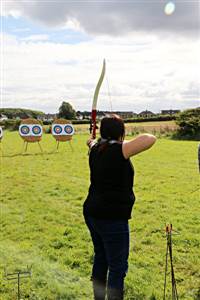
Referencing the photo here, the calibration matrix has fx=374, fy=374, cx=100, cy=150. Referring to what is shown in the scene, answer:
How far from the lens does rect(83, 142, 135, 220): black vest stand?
2.10 m

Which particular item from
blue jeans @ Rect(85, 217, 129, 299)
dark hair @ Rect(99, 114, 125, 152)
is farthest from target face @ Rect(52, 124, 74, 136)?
dark hair @ Rect(99, 114, 125, 152)

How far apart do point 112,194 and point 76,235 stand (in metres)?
2.11

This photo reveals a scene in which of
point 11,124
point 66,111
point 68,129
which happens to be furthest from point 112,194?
point 11,124

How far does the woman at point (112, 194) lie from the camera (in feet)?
6.91

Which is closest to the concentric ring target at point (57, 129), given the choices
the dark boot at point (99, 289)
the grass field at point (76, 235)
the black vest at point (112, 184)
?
the grass field at point (76, 235)

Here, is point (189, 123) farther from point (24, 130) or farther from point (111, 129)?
point (111, 129)

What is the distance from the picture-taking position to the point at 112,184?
2.13 metres

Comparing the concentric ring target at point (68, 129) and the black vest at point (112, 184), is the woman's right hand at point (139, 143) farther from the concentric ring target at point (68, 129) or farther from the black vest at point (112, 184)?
the concentric ring target at point (68, 129)

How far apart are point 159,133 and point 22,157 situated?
10299mm

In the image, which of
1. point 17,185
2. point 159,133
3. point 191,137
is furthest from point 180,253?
point 159,133

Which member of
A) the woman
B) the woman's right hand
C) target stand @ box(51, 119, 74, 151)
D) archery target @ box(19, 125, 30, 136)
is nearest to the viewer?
the woman's right hand

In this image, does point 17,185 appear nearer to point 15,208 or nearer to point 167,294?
point 15,208

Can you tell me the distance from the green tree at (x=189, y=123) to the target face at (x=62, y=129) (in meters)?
6.33

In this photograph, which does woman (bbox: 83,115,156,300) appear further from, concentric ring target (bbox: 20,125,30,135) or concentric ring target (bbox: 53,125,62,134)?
concentric ring target (bbox: 53,125,62,134)
